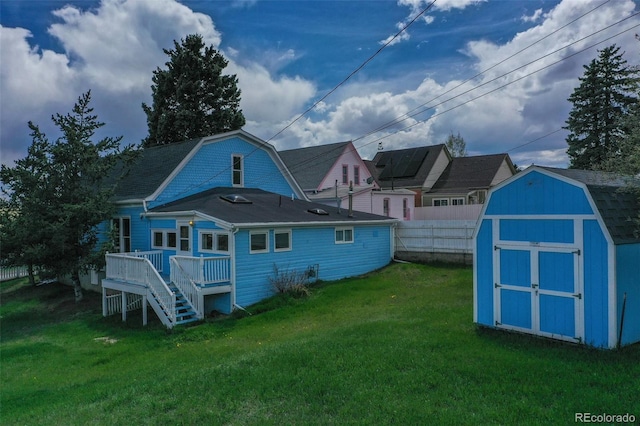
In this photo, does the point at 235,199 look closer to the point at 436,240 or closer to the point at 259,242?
the point at 259,242

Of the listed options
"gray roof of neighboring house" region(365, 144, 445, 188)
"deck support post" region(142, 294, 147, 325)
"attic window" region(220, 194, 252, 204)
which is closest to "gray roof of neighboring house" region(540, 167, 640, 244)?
"deck support post" region(142, 294, 147, 325)

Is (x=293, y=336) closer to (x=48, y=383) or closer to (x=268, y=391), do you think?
(x=268, y=391)

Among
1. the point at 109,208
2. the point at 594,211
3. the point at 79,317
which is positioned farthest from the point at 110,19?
the point at 594,211

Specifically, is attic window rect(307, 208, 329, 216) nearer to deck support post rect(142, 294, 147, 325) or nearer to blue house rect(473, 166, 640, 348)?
deck support post rect(142, 294, 147, 325)

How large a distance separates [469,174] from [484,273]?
28736 mm

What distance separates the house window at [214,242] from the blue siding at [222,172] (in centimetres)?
439

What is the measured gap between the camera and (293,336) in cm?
975

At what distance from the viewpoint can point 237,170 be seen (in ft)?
68.7

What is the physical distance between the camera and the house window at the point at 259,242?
1430 cm

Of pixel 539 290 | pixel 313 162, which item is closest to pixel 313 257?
pixel 539 290

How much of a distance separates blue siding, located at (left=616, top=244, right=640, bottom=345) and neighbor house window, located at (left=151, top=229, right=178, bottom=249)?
13472mm

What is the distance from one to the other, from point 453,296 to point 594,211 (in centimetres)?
586

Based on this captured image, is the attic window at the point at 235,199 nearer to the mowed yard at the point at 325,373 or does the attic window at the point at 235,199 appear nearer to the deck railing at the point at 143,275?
the deck railing at the point at 143,275

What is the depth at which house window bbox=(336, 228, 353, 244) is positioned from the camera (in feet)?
57.5
